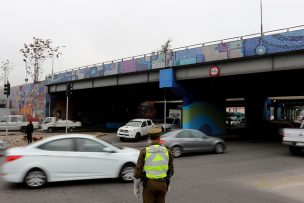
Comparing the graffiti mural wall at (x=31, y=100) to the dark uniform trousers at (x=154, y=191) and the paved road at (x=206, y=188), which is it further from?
the dark uniform trousers at (x=154, y=191)

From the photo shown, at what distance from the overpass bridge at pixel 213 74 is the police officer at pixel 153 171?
57.9ft

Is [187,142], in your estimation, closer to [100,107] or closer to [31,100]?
[100,107]

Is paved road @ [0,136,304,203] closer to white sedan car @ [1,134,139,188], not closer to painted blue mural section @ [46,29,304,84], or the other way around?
white sedan car @ [1,134,139,188]

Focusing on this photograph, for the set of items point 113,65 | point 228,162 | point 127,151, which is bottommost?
point 228,162

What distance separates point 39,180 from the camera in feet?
30.6

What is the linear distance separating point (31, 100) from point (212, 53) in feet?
113

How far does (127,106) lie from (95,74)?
16190 millimetres

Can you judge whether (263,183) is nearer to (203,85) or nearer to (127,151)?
(127,151)

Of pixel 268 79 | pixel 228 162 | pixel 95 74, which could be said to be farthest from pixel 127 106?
pixel 228 162

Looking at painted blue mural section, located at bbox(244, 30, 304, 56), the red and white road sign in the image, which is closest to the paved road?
painted blue mural section, located at bbox(244, 30, 304, 56)

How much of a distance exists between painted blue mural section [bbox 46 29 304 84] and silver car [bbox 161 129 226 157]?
293 inches

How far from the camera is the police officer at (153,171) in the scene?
5.18 metres

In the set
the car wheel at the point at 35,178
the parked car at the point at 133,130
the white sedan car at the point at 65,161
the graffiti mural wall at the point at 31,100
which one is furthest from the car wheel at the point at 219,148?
the graffiti mural wall at the point at 31,100

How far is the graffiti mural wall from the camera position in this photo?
4944cm
